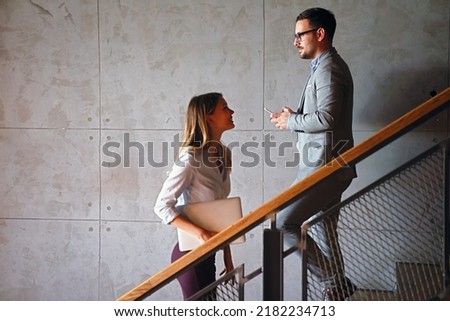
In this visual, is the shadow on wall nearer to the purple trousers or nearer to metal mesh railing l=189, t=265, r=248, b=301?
the purple trousers

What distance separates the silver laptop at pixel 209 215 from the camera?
2.92 m

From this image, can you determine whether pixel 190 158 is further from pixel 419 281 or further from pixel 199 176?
pixel 419 281

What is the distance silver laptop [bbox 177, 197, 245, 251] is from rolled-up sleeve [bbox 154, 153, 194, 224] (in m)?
0.06

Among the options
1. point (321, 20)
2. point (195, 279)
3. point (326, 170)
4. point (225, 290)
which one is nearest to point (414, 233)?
point (326, 170)

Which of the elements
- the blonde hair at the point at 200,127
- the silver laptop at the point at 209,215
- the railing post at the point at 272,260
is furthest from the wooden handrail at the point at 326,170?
the blonde hair at the point at 200,127

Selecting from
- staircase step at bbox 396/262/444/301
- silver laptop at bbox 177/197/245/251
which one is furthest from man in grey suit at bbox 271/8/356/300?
staircase step at bbox 396/262/444/301

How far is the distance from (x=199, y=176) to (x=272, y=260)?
76 cm

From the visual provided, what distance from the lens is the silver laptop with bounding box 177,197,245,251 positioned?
Answer: 2922mm

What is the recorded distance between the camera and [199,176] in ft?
9.96

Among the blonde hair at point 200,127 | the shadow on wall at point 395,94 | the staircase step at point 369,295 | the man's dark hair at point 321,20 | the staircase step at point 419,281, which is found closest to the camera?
the staircase step at point 419,281

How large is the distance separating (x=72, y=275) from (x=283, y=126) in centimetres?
193

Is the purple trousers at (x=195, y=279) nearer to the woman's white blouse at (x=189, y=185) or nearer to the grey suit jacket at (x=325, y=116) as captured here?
the woman's white blouse at (x=189, y=185)

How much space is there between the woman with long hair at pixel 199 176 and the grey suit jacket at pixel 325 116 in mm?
413

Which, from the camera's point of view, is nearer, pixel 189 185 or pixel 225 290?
pixel 225 290
